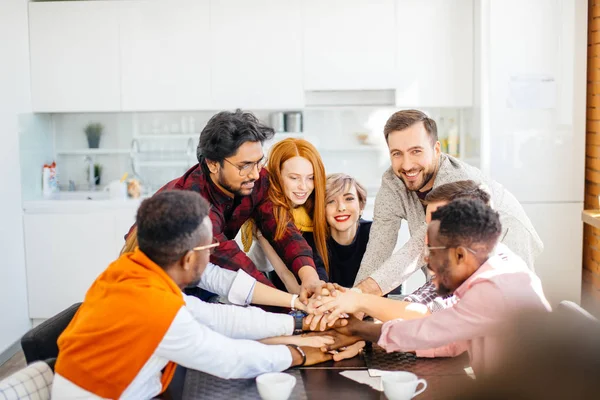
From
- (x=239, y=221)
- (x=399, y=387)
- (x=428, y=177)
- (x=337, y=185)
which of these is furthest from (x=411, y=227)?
(x=399, y=387)

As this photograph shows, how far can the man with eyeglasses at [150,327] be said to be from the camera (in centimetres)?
178

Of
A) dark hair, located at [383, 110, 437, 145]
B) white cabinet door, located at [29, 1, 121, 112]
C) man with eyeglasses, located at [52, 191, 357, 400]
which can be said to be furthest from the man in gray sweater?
white cabinet door, located at [29, 1, 121, 112]

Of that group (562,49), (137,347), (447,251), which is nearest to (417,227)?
(447,251)

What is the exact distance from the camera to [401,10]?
16.2 ft

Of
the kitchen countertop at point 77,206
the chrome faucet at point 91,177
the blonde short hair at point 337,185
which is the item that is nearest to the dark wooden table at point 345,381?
the blonde short hair at point 337,185

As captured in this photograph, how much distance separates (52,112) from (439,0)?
2.76 metres

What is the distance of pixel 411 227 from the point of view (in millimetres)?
3016

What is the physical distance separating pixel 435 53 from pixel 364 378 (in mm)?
3393

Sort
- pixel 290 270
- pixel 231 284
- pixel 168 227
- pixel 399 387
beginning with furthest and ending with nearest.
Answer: pixel 290 270 < pixel 231 284 < pixel 168 227 < pixel 399 387

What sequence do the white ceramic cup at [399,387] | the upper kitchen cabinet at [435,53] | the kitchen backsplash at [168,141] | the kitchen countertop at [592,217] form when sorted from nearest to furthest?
1. the white ceramic cup at [399,387]
2. the kitchen countertop at [592,217]
3. the upper kitchen cabinet at [435,53]
4. the kitchen backsplash at [168,141]

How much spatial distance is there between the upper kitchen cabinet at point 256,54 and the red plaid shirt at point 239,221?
2.13 metres

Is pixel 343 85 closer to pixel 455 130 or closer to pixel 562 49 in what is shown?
pixel 455 130

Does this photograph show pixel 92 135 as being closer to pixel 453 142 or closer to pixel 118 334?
pixel 453 142

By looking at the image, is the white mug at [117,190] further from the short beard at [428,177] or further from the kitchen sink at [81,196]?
the short beard at [428,177]
